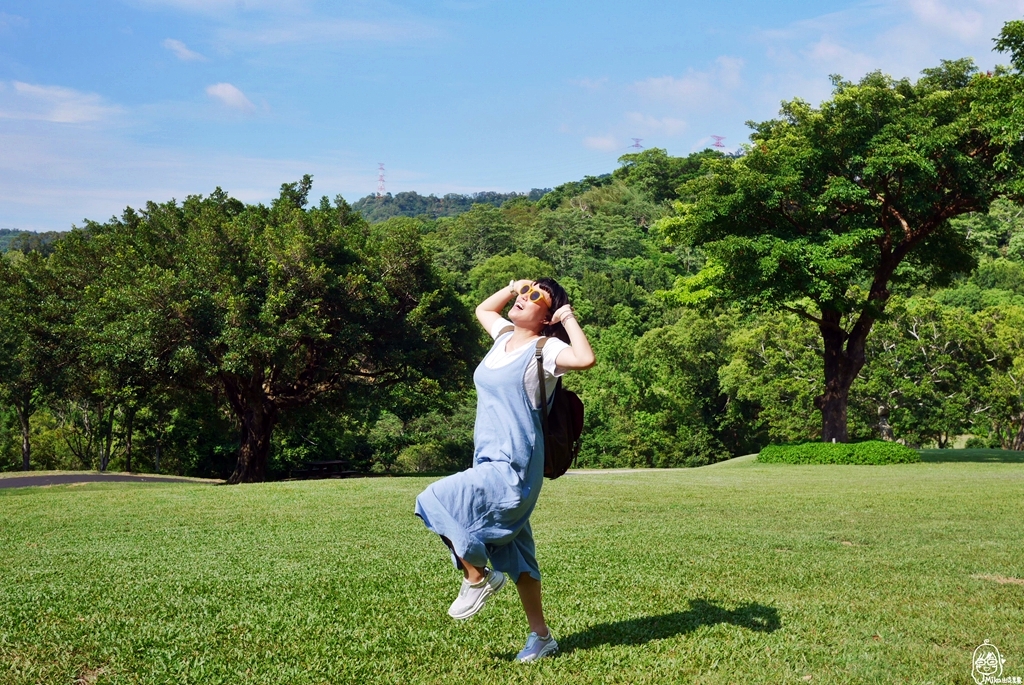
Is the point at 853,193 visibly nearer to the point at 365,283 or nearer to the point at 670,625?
the point at 365,283

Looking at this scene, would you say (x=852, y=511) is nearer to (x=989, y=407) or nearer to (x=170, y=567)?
(x=170, y=567)

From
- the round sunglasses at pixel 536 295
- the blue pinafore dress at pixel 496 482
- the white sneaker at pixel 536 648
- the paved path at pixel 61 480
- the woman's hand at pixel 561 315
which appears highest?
the round sunglasses at pixel 536 295

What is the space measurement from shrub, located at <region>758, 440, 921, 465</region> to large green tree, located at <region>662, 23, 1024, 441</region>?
2771mm

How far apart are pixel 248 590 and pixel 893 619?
4188 millimetres

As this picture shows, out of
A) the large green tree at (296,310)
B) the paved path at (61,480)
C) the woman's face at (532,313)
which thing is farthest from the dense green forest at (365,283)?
the woman's face at (532,313)

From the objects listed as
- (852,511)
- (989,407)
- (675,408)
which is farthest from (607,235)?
(852,511)

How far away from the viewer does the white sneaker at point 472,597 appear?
14.9 feet

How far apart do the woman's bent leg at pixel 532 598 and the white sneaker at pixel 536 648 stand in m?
0.03

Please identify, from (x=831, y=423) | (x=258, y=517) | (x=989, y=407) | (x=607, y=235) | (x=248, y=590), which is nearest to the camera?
(x=248, y=590)

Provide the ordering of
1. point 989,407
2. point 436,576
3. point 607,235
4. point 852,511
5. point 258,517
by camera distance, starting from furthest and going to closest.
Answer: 1. point 607,235
2. point 989,407
3. point 852,511
4. point 258,517
5. point 436,576

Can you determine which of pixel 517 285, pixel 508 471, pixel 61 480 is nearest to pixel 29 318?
pixel 61 480

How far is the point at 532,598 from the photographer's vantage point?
483cm

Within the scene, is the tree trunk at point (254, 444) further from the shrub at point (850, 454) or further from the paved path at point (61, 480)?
the shrub at point (850, 454)

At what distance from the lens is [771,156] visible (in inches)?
992
